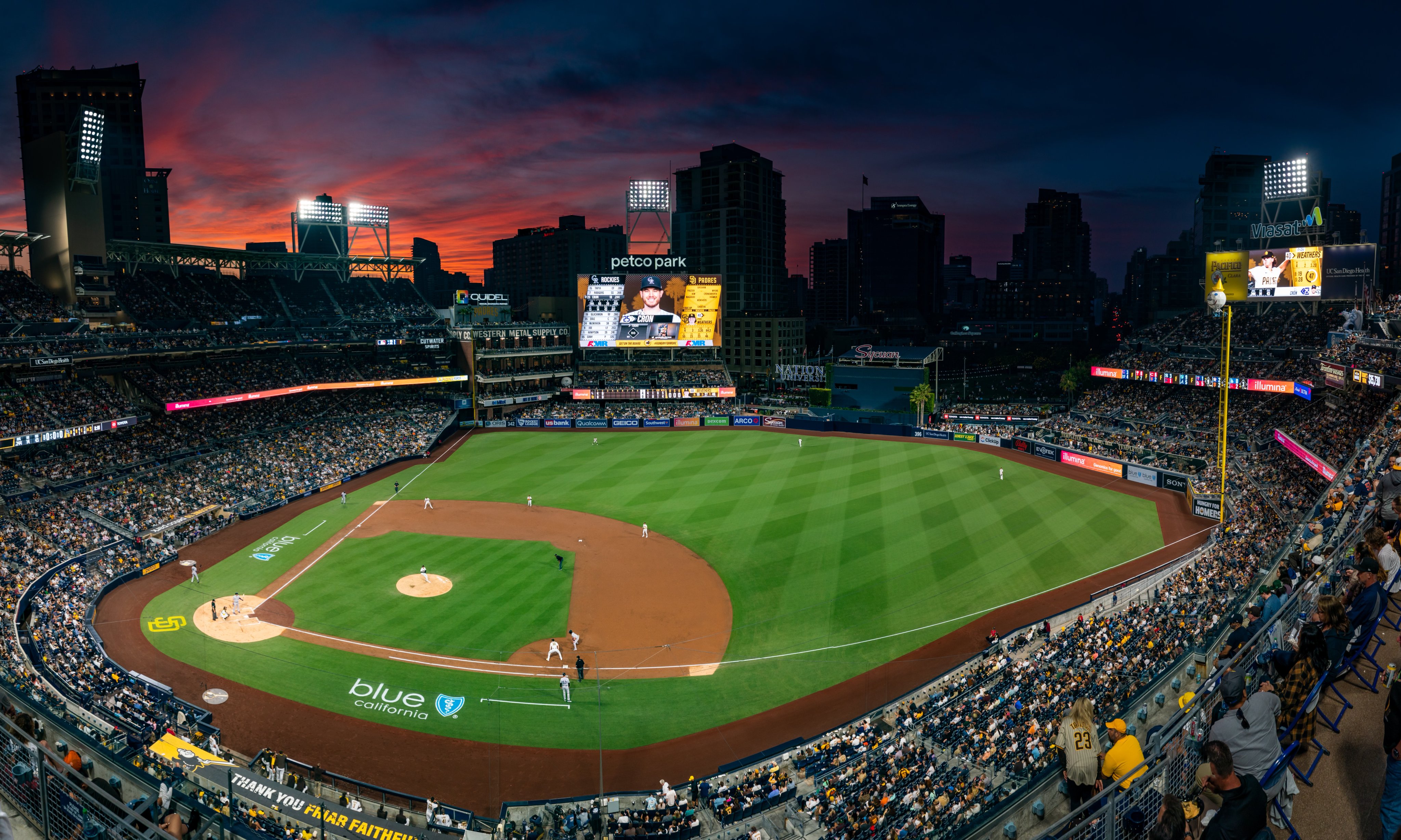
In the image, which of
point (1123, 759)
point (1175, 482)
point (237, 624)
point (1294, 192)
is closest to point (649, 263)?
point (1175, 482)

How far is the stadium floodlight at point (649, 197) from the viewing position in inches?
3511

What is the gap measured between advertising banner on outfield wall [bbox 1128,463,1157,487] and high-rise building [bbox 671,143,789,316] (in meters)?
90.1

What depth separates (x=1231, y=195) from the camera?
127 meters

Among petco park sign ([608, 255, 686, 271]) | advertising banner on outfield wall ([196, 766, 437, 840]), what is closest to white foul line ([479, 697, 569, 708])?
advertising banner on outfield wall ([196, 766, 437, 840])

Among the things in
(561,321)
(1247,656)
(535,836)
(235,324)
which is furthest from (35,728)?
(561,321)

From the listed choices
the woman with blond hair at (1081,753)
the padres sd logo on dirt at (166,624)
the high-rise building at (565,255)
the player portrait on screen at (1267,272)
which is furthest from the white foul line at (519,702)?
the high-rise building at (565,255)

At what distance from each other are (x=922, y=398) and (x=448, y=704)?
193ft

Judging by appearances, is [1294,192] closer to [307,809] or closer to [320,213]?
[307,809]

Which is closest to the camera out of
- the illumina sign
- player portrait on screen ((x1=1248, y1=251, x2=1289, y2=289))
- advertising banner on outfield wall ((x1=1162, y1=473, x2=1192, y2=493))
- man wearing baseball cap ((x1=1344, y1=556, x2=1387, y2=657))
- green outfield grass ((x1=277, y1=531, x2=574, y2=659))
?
man wearing baseball cap ((x1=1344, y1=556, x2=1387, y2=657))

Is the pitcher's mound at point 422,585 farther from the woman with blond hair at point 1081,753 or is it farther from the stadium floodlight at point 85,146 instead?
the stadium floodlight at point 85,146

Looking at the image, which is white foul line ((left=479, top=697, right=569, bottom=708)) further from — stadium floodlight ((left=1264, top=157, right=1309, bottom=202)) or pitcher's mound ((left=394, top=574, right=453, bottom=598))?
stadium floodlight ((left=1264, top=157, right=1309, bottom=202))

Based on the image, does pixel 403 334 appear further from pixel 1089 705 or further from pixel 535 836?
pixel 1089 705

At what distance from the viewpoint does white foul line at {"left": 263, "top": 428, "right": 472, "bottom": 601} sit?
34062 millimetres

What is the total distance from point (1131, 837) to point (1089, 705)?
77.4 inches
